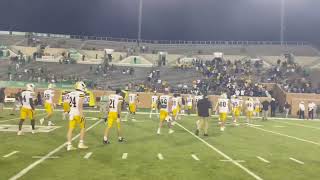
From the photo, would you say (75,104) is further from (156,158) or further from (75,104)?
(156,158)

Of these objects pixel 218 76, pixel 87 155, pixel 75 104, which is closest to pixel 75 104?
pixel 75 104

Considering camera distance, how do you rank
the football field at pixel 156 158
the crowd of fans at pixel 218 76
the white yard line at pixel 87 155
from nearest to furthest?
the football field at pixel 156 158
the white yard line at pixel 87 155
the crowd of fans at pixel 218 76

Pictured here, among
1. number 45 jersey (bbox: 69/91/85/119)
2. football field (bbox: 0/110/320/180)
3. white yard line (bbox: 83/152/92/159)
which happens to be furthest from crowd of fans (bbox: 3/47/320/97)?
white yard line (bbox: 83/152/92/159)

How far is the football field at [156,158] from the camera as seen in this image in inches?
394

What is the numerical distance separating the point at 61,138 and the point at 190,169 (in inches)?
289

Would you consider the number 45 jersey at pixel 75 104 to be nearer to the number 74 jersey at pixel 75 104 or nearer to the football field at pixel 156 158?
the number 74 jersey at pixel 75 104

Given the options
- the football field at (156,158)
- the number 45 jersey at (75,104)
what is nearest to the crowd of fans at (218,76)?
the football field at (156,158)

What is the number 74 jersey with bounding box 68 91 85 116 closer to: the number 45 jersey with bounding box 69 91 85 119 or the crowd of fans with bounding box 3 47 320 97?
the number 45 jersey with bounding box 69 91 85 119

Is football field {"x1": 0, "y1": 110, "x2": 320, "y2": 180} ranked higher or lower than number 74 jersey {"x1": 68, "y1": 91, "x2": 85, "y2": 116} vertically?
lower

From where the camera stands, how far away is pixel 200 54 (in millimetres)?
67562

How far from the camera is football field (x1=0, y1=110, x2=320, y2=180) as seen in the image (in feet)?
32.8

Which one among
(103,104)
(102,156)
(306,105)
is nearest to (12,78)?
(103,104)

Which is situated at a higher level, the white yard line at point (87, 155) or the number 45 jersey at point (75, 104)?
→ the number 45 jersey at point (75, 104)

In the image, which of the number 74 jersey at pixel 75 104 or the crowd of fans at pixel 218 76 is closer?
the number 74 jersey at pixel 75 104
